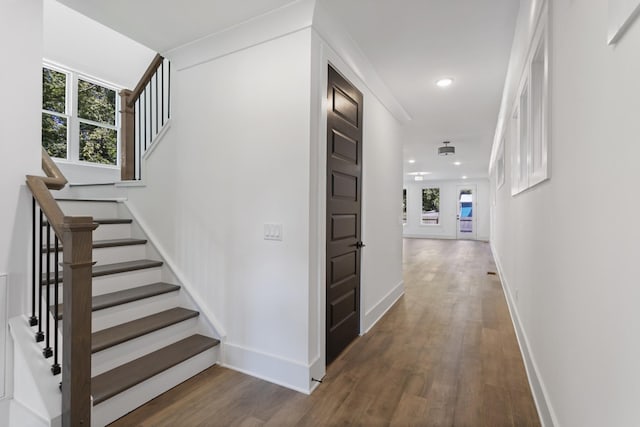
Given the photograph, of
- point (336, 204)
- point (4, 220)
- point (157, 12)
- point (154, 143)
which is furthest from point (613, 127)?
point (154, 143)

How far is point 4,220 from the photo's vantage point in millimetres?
1911

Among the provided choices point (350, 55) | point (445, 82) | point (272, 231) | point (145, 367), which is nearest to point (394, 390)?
point (272, 231)

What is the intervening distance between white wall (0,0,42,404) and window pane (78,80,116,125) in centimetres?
331

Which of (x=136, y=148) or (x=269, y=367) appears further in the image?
(x=136, y=148)

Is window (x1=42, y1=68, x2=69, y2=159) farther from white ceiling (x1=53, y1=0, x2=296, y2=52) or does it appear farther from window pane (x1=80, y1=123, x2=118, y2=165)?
white ceiling (x1=53, y1=0, x2=296, y2=52)

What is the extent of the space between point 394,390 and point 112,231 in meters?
2.92

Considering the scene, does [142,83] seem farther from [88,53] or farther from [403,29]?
[403,29]

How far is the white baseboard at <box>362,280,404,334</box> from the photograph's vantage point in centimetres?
333

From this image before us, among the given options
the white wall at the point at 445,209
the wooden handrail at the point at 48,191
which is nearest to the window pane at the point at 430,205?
the white wall at the point at 445,209

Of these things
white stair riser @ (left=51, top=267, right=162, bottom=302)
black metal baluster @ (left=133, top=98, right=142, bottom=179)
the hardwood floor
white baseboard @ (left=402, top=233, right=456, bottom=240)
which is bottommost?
the hardwood floor

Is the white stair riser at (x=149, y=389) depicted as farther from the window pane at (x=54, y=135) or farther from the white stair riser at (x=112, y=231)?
the window pane at (x=54, y=135)

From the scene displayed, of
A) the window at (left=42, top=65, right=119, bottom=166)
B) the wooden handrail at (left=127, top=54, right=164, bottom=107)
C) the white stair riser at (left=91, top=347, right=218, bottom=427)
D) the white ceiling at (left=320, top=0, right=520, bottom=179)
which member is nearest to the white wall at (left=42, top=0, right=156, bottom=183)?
the window at (left=42, top=65, right=119, bottom=166)

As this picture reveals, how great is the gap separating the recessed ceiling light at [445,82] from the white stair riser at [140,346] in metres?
3.42

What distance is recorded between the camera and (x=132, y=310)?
2.46 meters
